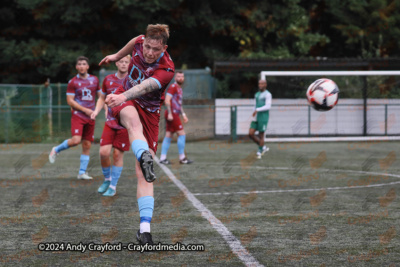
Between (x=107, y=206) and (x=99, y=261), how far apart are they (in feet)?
9.96

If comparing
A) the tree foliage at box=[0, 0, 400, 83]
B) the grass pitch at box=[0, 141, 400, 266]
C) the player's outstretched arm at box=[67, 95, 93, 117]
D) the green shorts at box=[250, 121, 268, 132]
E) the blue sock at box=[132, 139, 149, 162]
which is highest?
the tree foliage at box=[0, 0, 400, 83]

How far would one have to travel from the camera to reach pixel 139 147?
212 inches

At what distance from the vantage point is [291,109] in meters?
25.7

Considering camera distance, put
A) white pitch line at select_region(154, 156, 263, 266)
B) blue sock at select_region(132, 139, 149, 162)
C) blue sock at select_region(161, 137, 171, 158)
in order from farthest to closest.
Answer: blue sock at select_region(161, 137, 171, 158)
blue sock at select_region(132, 139, 149, 162)
white pitch line at select_region(154, 156, 263, 266)

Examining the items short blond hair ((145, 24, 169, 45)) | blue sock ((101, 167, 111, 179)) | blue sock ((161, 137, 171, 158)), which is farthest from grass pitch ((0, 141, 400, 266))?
short blond hair ((145, 24, 169, 45))

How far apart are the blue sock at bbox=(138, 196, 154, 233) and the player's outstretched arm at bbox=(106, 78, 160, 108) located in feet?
3.01

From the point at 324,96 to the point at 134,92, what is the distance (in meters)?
4.67

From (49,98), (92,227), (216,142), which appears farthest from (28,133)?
(92,227)

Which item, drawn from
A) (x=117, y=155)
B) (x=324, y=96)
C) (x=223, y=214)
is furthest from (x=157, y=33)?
(x=324, y=96)

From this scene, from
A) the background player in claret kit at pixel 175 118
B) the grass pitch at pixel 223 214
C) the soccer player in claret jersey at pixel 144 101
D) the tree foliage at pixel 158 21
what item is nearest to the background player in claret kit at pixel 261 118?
the background player in claret kit at pixel 175 118

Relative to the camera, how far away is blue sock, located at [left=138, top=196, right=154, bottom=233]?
547cm

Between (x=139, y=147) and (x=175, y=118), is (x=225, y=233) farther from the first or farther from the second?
(x=175, y=118)

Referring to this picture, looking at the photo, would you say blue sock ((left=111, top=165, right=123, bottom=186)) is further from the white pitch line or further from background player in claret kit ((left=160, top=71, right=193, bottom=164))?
background player in claret kit ((left=160, top=71, right=193, bottom=164))

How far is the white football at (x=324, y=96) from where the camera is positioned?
9.32 m
